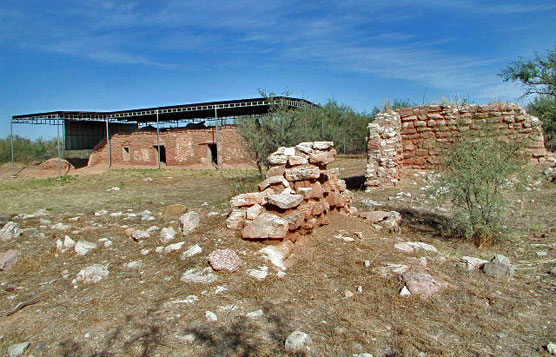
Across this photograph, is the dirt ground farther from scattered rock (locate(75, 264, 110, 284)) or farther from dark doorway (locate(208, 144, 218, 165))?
dark doorway (locate(208, 144, 218, 165))

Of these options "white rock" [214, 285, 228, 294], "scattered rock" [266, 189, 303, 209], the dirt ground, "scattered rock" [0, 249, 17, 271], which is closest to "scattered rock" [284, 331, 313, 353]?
the dirt ground

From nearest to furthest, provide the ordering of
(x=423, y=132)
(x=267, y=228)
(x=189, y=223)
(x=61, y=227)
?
(x=267, y=228) < (x=189, y=223) < (x=61, y=227) < (x=423, y=132)

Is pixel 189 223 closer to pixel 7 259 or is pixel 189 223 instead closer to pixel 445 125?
pixel 7 259

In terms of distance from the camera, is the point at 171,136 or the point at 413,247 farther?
the point at 171,136

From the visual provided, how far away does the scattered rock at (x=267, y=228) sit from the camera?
15.4ft

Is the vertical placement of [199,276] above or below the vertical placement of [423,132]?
below

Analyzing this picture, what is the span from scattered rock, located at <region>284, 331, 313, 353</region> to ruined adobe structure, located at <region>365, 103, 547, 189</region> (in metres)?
8.10

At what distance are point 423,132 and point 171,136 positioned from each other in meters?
18.7

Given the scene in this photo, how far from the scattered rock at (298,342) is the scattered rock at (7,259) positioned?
3857 millimetres

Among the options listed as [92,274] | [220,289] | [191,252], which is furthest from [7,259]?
[220,289]

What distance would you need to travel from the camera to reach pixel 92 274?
427 centimetres

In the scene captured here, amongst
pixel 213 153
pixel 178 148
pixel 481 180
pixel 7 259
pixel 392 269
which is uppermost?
pixel 178 148

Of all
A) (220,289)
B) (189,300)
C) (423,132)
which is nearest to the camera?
(189,300)

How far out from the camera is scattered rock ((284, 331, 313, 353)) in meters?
2.85
